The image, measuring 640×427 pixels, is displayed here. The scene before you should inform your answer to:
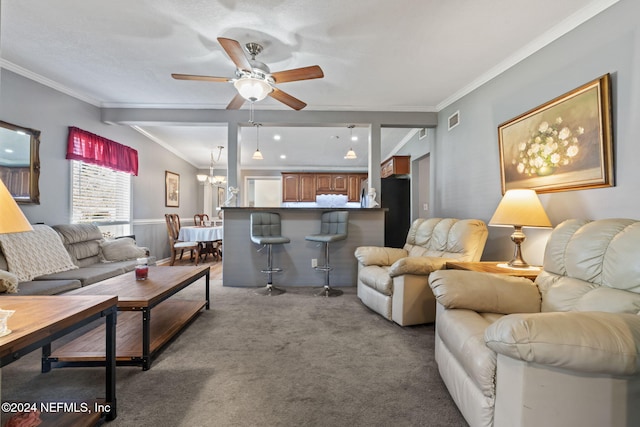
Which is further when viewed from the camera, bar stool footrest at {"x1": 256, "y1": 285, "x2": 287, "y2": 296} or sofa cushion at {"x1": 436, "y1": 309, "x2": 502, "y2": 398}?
bar stool footrest at {"x1": 256, "y1": 285, "x2": 287, "y2": 296}

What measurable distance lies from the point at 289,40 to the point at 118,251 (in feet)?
10.9

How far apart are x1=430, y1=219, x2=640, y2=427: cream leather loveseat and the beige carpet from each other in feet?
1.16

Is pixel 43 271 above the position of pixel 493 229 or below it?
below

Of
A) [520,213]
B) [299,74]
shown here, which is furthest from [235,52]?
[520,213]

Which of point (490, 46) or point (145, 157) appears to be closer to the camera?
point (490, 46)

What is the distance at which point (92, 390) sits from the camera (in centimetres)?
162

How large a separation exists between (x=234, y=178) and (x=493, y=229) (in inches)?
131

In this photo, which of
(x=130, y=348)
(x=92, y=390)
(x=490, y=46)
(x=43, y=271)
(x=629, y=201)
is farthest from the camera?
(x=43, y=271)

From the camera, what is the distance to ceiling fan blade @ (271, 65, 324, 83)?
2.32 metres

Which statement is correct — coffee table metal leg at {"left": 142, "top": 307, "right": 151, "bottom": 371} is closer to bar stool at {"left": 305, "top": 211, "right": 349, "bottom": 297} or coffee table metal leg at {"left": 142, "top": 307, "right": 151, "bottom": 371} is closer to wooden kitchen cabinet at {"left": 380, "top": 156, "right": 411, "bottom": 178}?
bar stool at {"left": 305, "top": 211, "right": 349, "bottom": 297}

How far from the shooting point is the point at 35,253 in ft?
8.96

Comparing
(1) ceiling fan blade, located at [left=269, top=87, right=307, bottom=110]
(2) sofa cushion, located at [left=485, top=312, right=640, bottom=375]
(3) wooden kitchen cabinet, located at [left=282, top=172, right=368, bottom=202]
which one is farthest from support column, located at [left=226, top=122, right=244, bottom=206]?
(3) wooden kitchen cabinet, located at [left=282, top=172, right=368, bottom=202]

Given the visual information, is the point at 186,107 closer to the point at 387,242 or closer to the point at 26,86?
the point at 26,86

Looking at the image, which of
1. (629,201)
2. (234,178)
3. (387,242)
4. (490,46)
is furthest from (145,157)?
(629,201)
